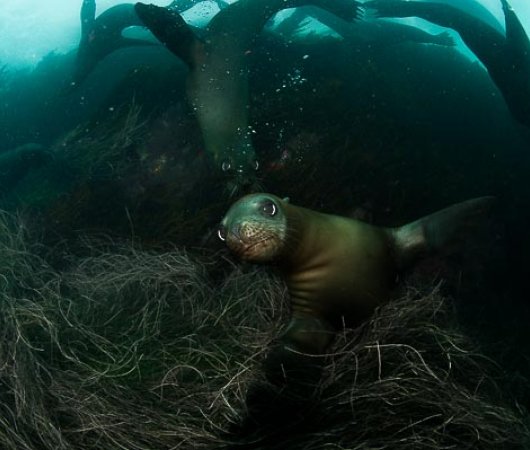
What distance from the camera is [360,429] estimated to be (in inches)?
61.4

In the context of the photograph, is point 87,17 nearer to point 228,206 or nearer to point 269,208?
point 228,206

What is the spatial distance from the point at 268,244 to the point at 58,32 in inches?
364

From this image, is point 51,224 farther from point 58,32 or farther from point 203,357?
point 58,32

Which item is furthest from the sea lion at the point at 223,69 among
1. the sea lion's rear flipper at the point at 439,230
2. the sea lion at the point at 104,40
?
the sea lion's rear flipper at the point at 439,230

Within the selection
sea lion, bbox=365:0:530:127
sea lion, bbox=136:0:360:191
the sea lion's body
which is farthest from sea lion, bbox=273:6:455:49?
the sea lion's body

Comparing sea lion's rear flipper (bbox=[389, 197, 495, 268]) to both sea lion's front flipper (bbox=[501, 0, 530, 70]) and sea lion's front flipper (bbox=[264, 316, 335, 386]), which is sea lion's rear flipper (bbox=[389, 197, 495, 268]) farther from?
sea lion's front flipper (bbox=[501, 0, 530, 70])

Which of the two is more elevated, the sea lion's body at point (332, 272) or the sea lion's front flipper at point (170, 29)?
the sea lion's front flipper at point (170, 29)

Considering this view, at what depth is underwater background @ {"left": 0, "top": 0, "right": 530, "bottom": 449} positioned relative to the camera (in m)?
1.67

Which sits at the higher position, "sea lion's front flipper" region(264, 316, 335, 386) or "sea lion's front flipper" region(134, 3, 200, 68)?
"sea lion's front flipper" region(134, 3, 200, 68)

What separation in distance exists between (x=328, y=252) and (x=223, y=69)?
262 centimetres

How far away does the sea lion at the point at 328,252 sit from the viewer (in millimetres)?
1736

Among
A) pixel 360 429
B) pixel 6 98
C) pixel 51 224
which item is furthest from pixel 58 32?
pixel 360 429

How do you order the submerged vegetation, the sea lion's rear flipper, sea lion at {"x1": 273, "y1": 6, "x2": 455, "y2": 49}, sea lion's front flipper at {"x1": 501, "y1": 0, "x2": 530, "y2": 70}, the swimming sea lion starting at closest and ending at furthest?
the submerged vegetation → the sea lion's rear flipper → sea lion's front flipper at {"x1": 501, "y1": 0, "x2": 530, "y2": 70} → the swimming sea lion → sea lion at {"x1": 273, "y1": 6, "x2": 455, "y2": 49}

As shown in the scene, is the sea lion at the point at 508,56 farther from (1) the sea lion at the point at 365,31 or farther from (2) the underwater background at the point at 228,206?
(1) the sea lion at the point at 365,31
